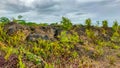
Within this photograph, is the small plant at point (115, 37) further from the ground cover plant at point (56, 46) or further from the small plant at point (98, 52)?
the small plant at point (98, 52)

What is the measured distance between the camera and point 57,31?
12383 millimetres

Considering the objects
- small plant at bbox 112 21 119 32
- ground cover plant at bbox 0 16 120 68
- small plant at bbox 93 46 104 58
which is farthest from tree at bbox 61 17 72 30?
small plant at bbox 112 21 119 32

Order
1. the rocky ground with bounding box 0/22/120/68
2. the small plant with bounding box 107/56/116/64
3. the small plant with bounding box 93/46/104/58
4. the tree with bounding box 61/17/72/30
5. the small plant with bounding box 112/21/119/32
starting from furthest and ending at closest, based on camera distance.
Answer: the small plant with bounding box 112/21/119/32 → the tree with bounding box 61/17/72/30 → the small plant with bounding box 93/46/104/58 → the small plant with bounding box 107/56/116/64 → the rocky ground with bounding box 0/22/120/68

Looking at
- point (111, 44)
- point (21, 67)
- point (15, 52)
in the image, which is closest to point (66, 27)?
point (111, 44)

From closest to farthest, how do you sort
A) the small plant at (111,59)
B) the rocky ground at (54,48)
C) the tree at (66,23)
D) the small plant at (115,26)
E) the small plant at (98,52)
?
the rocky ground at (54,48) < the small plant at (111,59) < the small plant at (98,52) < the tree at (66,23) < the small plant at (115,26)

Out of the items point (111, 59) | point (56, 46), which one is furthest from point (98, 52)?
point (56, 46)

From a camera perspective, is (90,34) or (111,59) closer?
(111,59)

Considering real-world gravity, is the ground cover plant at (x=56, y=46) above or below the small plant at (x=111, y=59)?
above

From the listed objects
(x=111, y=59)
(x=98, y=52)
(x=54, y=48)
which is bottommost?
(x=111, y=59)

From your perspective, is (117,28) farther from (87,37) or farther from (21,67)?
(21,67)

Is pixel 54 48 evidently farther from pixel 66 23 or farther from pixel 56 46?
pixel 66 23

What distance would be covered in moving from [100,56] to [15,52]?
3.48 meters

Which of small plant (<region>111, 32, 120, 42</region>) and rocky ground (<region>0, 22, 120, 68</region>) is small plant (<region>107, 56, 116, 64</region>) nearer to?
rocky ground (<region>0, 22, 120, 68</region>)

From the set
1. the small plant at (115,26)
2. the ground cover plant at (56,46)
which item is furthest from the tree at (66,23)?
the small plant at (115,26)
